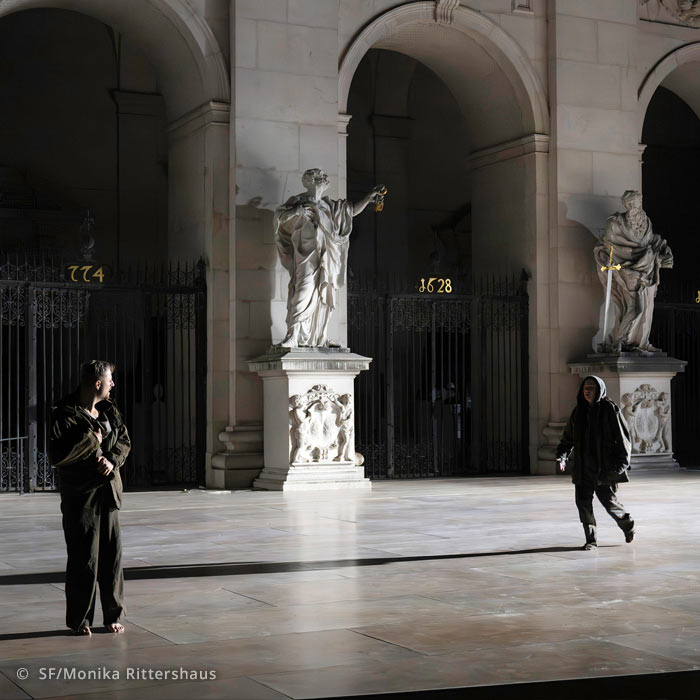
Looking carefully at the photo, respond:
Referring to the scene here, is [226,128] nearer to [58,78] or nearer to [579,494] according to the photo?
[58,78]

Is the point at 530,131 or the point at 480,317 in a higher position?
the point at 530,131

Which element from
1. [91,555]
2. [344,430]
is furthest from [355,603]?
[344,430]

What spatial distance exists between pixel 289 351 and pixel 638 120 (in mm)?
7864

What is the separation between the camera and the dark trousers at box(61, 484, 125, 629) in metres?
6.48

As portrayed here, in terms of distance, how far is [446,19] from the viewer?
60.1ft

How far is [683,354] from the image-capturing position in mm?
21188

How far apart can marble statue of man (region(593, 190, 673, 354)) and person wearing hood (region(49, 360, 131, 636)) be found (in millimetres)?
12796

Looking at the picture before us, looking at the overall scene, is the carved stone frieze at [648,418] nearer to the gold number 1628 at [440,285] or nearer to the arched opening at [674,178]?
the gold number 1628 at [440,285]

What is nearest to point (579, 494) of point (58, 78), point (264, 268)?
point (264, 268)

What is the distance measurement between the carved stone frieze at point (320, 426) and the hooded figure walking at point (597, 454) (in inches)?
237

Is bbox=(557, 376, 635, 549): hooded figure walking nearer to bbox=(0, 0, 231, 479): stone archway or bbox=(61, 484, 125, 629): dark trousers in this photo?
bbox=(61, 484, 125, 629): dark trousers

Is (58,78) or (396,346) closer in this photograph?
(58,78)

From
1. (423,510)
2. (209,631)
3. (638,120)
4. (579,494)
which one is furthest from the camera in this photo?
(638,120)

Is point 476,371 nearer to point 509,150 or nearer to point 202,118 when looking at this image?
point 509,150
